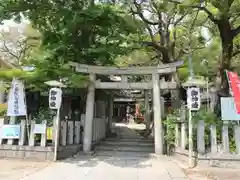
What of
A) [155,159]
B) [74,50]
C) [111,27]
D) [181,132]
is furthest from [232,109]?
[74,50]

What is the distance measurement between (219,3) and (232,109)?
356 centimetres

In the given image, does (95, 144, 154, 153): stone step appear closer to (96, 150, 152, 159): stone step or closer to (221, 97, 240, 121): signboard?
(96, 150, 152, 159): stone step

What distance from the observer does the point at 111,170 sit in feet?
28.0

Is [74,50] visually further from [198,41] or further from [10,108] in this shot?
[198,41]

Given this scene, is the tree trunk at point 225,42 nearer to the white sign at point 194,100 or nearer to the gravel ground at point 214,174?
the white sign at point 194,100

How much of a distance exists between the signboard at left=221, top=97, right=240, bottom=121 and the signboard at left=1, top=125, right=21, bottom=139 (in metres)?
7.60

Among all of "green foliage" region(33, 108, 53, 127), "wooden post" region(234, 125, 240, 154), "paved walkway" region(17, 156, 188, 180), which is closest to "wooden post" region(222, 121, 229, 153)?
"wooden post" region(234, 125, 240, 154)

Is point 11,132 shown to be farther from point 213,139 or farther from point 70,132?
point 213,139

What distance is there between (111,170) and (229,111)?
446 centimetres

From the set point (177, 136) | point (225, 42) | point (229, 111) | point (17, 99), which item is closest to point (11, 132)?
point (17, 99)

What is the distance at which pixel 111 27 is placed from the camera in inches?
459

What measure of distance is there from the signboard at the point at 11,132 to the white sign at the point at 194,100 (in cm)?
652

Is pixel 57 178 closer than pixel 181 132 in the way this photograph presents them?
Yes

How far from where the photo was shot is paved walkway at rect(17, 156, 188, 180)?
7.66 meters
